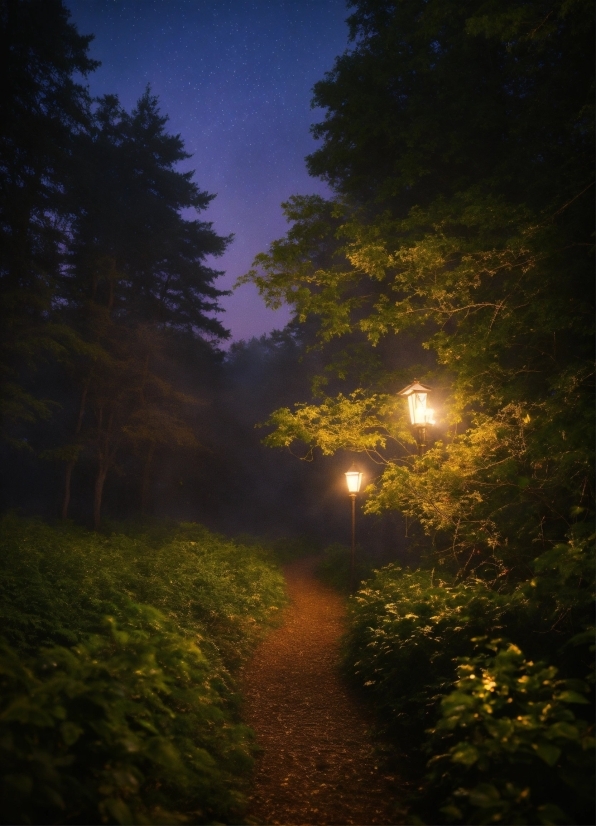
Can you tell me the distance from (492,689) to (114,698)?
2666 mm

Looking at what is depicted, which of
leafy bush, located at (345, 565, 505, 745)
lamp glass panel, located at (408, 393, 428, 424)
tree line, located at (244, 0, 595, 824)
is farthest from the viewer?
lamp glass panel, located at (408, 393, 428, 424)

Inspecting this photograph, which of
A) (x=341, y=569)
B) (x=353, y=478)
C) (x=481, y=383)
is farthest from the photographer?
(x=341, y=569)

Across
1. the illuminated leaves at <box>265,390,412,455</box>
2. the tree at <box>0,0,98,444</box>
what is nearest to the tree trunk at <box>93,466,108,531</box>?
the tree at <box>0,0,98,444</box>

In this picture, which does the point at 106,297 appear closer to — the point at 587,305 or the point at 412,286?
the point at 412,286

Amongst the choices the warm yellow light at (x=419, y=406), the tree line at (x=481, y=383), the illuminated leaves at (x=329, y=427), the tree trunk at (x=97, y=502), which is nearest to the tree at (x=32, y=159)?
the tree trunk at (x=97, y=502)

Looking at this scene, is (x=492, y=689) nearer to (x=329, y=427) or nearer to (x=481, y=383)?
(x=481, y=383)

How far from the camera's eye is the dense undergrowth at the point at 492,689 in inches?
110

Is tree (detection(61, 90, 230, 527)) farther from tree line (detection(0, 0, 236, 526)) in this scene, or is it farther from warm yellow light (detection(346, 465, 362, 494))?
warm yellow light (detection(346, 465, 362, 494))

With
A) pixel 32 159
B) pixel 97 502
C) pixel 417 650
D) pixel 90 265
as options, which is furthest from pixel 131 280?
pixel 417 650

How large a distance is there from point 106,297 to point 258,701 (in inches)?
827

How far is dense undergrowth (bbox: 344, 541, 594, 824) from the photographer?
2791 mm

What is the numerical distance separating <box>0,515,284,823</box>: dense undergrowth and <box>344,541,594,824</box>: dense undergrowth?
1.67 metres

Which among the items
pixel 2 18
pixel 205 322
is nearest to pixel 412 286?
pixel 2 18

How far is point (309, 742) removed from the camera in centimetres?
510
